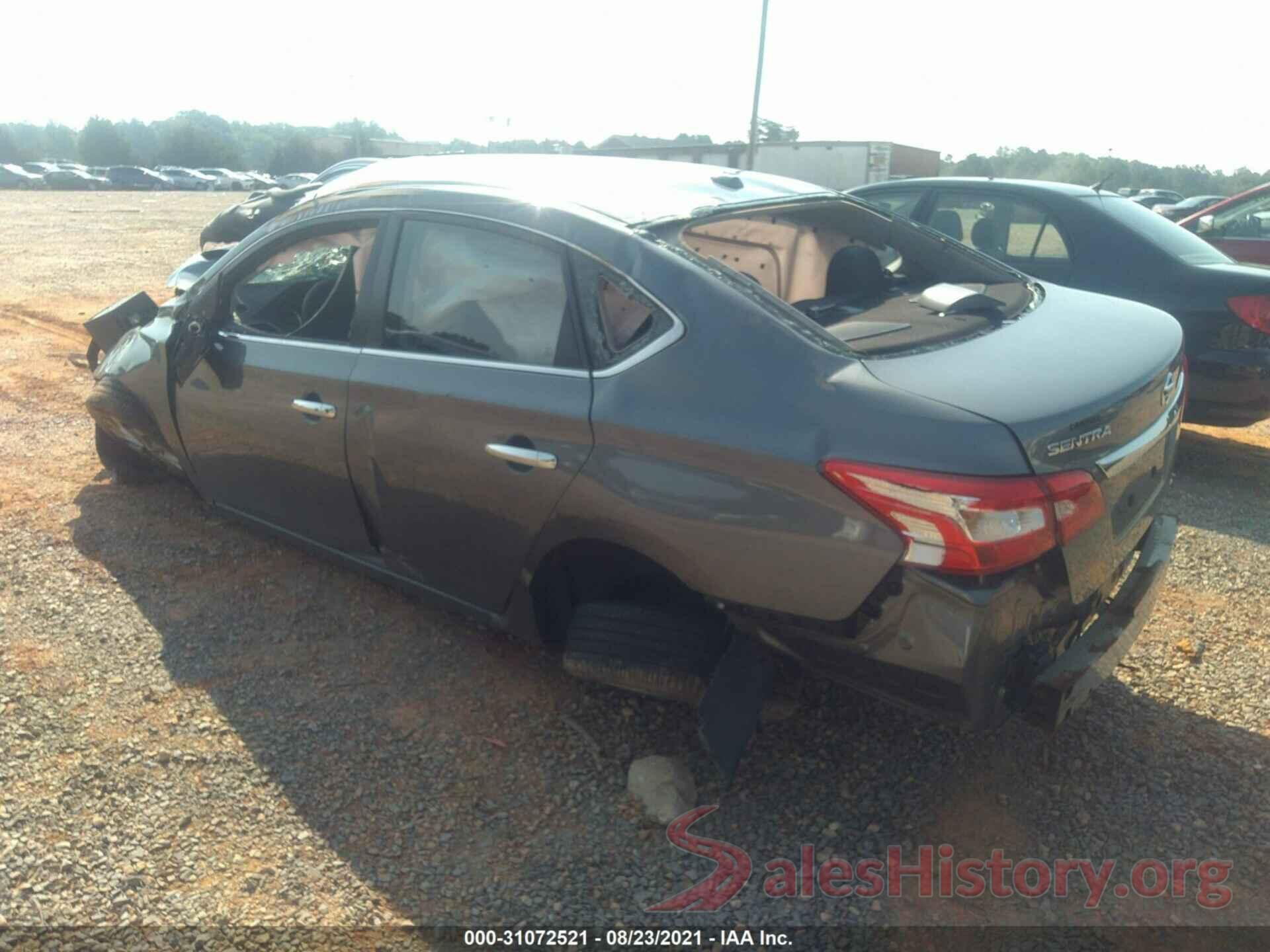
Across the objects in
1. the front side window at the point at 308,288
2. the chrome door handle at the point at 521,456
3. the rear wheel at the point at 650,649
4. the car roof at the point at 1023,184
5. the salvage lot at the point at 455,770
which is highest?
the car roof at the point at 1023,184

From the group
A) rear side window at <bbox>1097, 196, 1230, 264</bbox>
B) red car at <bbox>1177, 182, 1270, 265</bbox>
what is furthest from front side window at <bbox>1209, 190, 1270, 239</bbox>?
rear side window at <bbox>1097, 196, 1230, 264</bbox>

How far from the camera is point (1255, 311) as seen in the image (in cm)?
540

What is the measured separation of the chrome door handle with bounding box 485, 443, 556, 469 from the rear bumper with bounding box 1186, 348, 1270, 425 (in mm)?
4138

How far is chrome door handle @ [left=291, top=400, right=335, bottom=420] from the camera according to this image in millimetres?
3475

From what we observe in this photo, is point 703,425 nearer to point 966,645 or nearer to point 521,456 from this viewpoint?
point 521,456

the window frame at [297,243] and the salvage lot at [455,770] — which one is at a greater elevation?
the window frame at [297,243]

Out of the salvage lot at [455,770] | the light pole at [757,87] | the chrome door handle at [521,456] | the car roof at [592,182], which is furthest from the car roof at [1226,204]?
the light pole at [757,87]

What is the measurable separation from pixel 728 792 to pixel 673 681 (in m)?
Answer: 0.43

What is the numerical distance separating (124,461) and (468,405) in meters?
2.88

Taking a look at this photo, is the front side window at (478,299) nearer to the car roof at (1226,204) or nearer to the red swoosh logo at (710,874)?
the red swoosh logo at (710,874)

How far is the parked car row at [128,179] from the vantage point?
161 feet

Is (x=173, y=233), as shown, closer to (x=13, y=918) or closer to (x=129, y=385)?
(x=129, y=385)

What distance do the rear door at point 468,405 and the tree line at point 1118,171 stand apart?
45.4m

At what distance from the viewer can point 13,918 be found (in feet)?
8.13
